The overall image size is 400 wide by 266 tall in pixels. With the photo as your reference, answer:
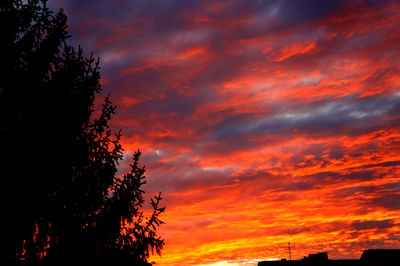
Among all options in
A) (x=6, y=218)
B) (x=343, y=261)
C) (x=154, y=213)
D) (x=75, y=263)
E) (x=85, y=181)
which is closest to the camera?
(x=6, y=218)

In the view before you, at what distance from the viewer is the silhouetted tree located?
43.4 ft

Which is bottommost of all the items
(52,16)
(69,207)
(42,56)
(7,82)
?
(69,207)

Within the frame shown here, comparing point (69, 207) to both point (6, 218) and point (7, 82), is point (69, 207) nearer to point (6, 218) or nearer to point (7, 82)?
point (6, 218)

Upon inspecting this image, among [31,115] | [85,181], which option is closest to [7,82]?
[31,115]

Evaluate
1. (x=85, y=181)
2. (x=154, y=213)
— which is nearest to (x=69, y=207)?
(x=85, y=181)

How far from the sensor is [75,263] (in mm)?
13789

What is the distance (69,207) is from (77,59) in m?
5.49

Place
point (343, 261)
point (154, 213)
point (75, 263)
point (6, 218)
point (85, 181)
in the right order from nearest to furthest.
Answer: point (6, 218) < point (75, 263) < point (85, 181) < point (154, 213) < point (343, 261)

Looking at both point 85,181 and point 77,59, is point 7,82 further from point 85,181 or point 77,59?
point 85,181

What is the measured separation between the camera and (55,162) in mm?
14008

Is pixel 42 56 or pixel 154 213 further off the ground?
pixel 42 56

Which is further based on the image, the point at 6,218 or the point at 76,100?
the point at 76,100

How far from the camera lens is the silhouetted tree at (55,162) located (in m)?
13.2

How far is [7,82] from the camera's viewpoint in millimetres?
14070
